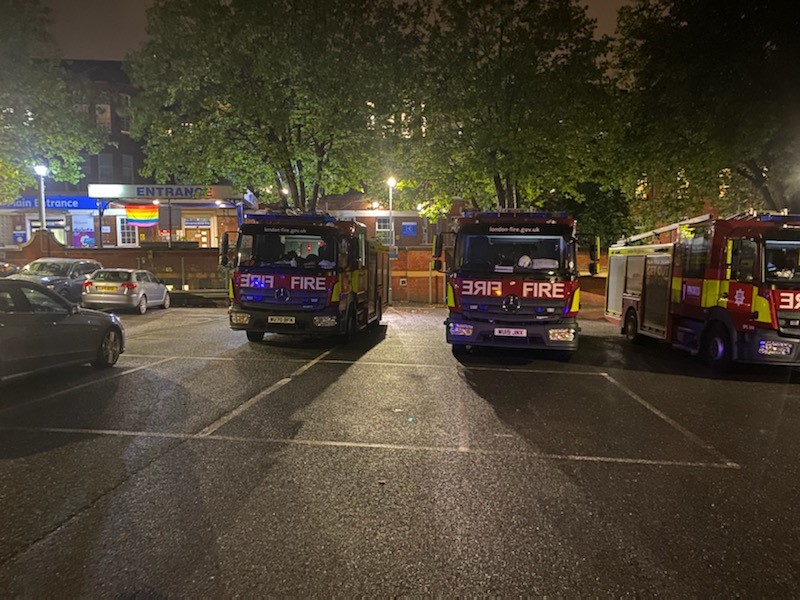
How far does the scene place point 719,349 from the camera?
993cm

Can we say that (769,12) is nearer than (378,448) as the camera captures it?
No

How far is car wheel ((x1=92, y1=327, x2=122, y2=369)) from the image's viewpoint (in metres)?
8.95

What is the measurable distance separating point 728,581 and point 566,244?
750 cm

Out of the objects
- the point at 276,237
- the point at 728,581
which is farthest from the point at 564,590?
the point at 276,237

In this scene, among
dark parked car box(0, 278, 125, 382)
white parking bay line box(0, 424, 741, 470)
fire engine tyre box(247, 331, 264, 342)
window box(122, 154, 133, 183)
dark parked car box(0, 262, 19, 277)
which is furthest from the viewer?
window box(122, 154, 133, 183)

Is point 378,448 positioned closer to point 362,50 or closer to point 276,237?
point 276,237

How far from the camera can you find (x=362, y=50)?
18359 mm

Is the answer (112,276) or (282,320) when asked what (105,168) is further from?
(282,320)

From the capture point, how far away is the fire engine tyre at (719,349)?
979cm

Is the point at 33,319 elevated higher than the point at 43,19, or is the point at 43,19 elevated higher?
the point at 43,19

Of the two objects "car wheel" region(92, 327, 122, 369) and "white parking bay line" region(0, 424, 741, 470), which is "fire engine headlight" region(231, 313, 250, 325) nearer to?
"car wheel" region(92, 327, 122, 369)

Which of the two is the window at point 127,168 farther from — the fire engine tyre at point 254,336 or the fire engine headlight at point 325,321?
the fire engine headlight at point 325,321

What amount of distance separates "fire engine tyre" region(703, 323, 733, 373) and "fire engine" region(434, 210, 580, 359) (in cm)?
247

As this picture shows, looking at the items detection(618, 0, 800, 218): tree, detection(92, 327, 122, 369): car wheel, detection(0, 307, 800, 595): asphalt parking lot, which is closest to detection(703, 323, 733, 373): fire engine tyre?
detection(0, 307, 800, 595): asphalt parking lot
